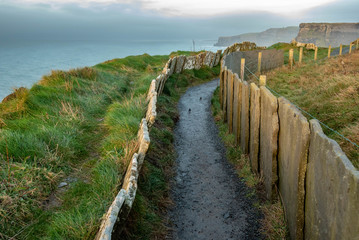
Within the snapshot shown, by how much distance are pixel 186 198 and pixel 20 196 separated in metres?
2.67

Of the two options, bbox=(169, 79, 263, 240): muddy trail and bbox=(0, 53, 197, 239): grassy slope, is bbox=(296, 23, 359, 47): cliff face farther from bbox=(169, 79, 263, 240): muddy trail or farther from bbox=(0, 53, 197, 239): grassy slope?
bbox=(0, 53, 197, 239): grassy slope

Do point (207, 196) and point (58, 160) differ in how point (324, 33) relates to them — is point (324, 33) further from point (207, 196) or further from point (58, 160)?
point (58, 160)

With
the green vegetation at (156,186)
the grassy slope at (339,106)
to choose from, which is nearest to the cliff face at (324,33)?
the grassy slope at (339,106)

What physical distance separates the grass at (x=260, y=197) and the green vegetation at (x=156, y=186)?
1438 mm

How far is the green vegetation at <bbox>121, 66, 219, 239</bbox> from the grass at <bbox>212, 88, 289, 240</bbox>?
1.44 metres

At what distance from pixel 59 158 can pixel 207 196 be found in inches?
109

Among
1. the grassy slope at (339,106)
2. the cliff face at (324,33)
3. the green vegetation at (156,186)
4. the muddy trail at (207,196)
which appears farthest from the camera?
the cliff face at (324,33)

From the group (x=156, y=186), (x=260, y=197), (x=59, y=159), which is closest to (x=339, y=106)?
(x=260, y=197)

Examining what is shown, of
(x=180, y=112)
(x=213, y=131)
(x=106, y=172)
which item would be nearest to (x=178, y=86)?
(x=180, y=112)

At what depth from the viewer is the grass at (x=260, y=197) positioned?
4.09 metres

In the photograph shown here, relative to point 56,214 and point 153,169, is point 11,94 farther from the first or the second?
point 56,214

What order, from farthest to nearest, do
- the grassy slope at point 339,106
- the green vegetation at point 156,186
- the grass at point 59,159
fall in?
the grassy slope at point 339,106 < the green vegetation at point 156,186 < the grass at point 59,159

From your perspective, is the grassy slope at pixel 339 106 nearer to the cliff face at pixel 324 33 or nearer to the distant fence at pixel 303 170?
the distant fence at pixel 303 170

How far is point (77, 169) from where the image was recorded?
5109mm
